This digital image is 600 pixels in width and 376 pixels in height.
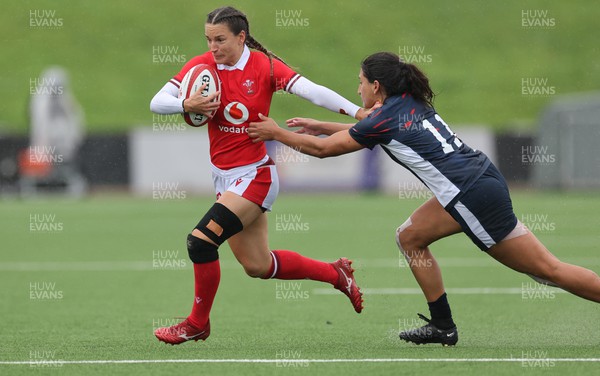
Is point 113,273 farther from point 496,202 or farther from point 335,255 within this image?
point 496,202

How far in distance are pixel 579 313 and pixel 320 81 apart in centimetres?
2623

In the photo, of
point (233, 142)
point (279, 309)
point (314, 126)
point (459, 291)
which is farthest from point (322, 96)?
point (459, 291)

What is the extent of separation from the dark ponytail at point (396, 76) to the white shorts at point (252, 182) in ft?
3.50

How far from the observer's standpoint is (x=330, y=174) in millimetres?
25594

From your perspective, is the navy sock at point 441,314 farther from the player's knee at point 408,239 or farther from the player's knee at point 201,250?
the player's knee at point 201,250

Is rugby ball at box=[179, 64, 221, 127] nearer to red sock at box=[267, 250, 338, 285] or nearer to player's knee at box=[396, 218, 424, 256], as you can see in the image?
red sock at box=[267, 250, 338, 285]

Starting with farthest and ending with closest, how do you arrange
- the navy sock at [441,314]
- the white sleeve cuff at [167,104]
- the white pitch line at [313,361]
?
the navy sock at [441,314] < the white sleeve cuff at [167,104] < the white pitch line at [313,361]

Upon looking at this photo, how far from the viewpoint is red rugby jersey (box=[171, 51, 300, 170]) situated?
7254 mm

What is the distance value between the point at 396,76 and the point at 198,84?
4.29ft

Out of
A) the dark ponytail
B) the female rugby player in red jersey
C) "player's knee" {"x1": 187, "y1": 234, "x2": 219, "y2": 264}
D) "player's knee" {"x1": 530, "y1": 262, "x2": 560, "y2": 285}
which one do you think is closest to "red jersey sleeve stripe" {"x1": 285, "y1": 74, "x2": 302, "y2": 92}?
the female rugby player in red jersey

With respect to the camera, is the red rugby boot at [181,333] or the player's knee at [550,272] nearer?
the player's knee at [550,272]

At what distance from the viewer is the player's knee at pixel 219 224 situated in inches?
277

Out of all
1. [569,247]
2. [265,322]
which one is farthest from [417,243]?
[569,247]

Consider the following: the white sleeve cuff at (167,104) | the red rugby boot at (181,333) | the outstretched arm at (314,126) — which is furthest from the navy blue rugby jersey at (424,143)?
the red rugby boot at (181,333)
